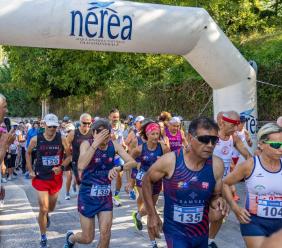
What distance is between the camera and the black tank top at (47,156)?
6.69 meters

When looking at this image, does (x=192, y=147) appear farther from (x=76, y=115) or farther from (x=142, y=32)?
(x=76, y=115)

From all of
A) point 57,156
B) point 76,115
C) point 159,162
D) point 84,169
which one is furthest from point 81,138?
point 76,115

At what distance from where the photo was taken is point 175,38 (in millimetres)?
8523

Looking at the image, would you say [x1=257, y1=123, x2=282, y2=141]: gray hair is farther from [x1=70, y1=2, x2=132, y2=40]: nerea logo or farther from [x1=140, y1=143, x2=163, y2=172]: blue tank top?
[x1=70, y1=2, x2=132, y2=40]: nerea logo

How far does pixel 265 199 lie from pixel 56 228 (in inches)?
162

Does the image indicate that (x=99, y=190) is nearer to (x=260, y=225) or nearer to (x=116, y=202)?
(x=260, y=225)

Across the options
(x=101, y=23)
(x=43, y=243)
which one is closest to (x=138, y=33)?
(x=101, y=23)

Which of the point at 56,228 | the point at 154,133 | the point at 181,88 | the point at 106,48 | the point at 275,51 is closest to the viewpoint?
the point at 154,133

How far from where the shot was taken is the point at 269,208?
4.03 m

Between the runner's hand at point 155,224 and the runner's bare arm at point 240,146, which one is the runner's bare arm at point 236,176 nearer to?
the runner's hand at point 155,224

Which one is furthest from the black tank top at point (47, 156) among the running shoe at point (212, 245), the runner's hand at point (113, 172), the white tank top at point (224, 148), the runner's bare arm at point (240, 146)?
the runner's bare arm at point (240, 146)

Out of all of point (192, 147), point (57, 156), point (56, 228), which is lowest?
point (56, 228)

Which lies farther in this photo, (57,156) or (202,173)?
(57,156)

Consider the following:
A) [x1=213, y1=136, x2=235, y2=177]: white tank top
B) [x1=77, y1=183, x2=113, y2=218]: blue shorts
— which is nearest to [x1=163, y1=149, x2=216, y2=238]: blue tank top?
[x1=77, y1=183, x2=113, y2=218]: blue shorts
